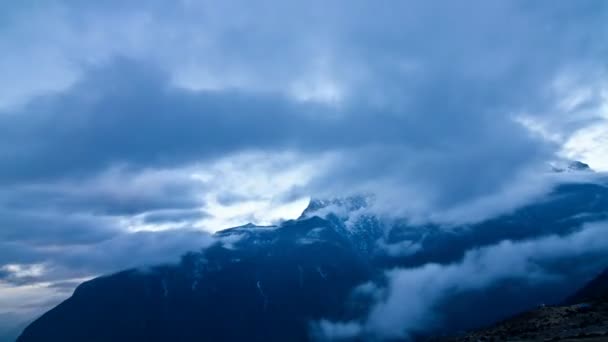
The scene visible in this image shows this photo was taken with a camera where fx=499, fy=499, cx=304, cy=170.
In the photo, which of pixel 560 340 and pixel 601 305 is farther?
pixel 601 305

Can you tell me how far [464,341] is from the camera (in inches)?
4058

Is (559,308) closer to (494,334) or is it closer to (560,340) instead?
(494,334)

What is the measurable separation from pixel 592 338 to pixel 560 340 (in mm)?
4656

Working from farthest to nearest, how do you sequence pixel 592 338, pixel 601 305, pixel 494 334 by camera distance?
1. pixel 601 305
2. pixel 494 334
3. pixel 592 338

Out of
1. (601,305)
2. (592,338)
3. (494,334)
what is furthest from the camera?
(601,305)

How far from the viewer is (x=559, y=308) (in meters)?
116

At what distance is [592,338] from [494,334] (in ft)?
89.2

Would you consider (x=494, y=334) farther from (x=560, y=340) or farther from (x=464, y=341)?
(x=560, y=340)

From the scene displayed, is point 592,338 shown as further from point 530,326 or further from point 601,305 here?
point 601,305

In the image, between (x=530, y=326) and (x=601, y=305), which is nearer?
(x=530, y=326)

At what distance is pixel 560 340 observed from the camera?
263 feet

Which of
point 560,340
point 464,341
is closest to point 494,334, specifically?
point 464,341

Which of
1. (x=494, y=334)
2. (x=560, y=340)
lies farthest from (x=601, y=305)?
(x=560, y=340)

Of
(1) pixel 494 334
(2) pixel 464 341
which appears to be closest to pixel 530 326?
(1) pixel 494 334
